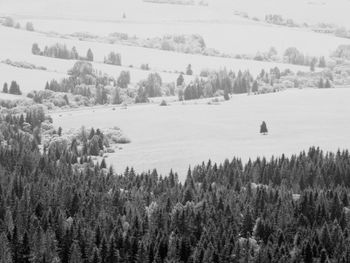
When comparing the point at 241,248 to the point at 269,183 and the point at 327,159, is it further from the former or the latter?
the point at 327,159

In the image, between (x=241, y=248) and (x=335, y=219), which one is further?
(x=335, y=219)

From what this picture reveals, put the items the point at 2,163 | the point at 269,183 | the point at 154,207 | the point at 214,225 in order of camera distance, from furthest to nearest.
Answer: the point at 2,163 < the point at 269,183 < the point at 154,207 < the point at 214,225

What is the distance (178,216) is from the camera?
133 m

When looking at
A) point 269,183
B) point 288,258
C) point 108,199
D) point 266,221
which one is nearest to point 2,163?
point 108,199

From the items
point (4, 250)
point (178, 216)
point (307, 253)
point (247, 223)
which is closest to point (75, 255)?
point (4, 250)

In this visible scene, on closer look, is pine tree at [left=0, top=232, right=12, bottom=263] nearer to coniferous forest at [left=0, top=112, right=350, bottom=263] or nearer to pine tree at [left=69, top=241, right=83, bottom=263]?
coniferous forest at [left=0, top=112, right=350, bottom=263]

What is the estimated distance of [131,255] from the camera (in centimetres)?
11675

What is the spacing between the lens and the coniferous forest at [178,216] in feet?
Result: 381

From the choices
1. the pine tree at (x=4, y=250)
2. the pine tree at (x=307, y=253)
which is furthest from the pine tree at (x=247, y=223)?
the pine tree at (x=4, y=250)

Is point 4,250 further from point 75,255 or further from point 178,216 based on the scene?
point 178,216

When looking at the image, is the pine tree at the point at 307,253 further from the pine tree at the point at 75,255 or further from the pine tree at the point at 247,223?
the pine tree at the point at 75,255

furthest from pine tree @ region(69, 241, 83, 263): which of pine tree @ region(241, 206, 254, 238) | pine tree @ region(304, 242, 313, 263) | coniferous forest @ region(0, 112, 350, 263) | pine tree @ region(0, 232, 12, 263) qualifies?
pine tree @ region(304, 242, 313, 263)

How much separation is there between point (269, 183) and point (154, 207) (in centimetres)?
3319

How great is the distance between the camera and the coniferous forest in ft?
381
